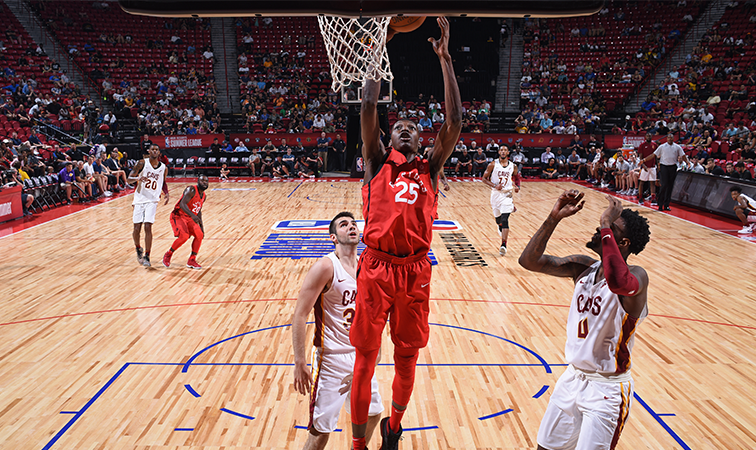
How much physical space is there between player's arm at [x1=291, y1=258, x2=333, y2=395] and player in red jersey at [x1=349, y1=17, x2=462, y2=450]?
23 cm

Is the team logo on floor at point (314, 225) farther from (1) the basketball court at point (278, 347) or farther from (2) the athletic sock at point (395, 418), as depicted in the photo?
(2) the athletic sock at point (395, 418)

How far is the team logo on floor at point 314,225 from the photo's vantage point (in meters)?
10.9

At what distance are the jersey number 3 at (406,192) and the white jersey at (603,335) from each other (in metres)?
1.08

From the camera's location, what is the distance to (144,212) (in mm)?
8070

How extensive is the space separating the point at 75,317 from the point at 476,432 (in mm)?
4855

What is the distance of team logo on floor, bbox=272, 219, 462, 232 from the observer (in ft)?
35.9

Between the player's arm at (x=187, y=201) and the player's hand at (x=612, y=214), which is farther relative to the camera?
the player's arm at (x=187, y=201)

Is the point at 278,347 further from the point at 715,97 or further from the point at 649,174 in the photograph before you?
the point at 715,97

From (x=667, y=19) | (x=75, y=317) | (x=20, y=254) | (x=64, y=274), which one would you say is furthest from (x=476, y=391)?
(x=667, y=19)

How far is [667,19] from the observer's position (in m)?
25.1

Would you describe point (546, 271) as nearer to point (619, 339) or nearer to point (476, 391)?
point (619, 339)

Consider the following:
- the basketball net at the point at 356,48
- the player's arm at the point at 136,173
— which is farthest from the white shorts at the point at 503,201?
the player's arm at the point at 136,173

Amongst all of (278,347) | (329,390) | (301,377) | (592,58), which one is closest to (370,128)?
(301,377)

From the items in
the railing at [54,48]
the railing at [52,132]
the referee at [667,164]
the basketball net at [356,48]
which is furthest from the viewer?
the railing at [54,48]
